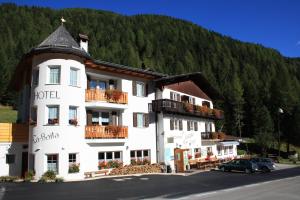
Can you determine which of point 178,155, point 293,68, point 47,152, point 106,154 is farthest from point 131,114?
point 293,68

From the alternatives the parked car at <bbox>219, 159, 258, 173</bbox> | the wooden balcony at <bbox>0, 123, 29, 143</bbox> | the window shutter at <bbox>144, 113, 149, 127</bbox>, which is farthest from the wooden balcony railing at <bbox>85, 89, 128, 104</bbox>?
the parked car at <bbox>219, 159, 258, 173</bbox>

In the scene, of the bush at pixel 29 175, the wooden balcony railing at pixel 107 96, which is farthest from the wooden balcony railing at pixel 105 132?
the bush at pixel 29 175

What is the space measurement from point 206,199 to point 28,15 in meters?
144

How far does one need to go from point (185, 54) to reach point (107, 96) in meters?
123

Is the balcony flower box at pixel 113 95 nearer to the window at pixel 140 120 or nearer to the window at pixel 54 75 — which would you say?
the window at pixel 140 120

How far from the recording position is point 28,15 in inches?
5659

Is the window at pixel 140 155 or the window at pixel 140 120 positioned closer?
the window at pixel 140 155

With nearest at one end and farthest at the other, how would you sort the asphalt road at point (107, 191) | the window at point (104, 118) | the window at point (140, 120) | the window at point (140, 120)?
the asphalt road at point (107, 191) < the window at point (104, 118) < the window at point (140, 120) < the window at point (140, 120)

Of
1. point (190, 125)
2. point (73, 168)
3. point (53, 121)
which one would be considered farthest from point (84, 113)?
point (190, 125)

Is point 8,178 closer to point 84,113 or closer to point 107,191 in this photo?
point 84,113

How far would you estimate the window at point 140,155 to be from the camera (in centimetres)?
3272

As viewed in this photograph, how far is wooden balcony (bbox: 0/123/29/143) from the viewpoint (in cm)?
2731

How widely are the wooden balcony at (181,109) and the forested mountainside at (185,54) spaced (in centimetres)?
3785

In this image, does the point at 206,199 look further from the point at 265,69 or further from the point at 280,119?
the point at 265,69
